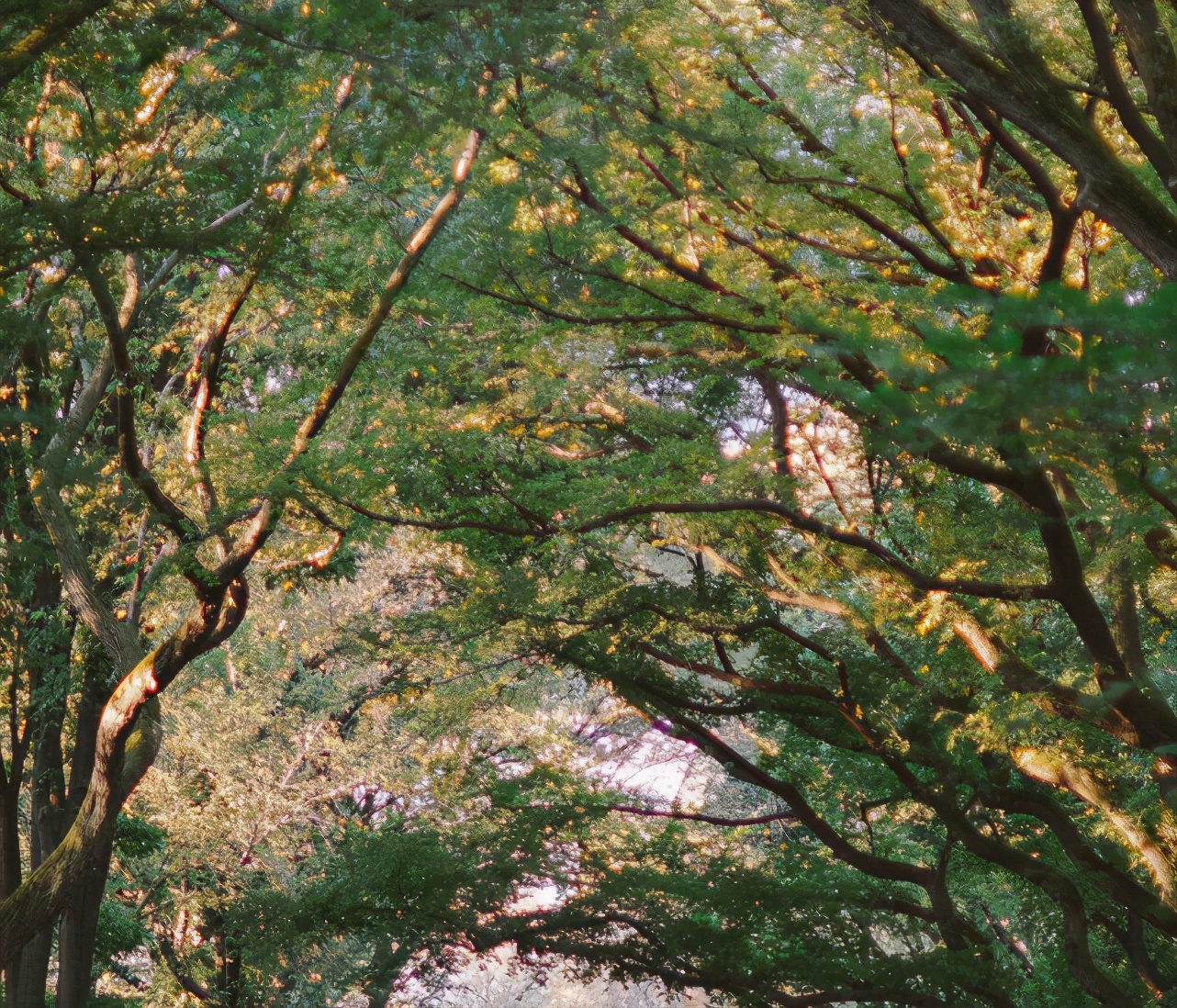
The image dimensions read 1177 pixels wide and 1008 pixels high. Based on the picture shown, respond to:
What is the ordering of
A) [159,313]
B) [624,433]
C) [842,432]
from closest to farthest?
[842,432], [624,433], [159,313]

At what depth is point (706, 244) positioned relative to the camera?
5875 millimetres

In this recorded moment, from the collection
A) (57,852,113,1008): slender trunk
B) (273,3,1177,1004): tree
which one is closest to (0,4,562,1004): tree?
(57,852,113,1008): slender trunk

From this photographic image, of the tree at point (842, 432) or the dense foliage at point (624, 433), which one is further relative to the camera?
the dense foliage at point (624, 433)

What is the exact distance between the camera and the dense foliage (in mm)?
4129

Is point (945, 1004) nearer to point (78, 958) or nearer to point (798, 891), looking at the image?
point (798, 891)

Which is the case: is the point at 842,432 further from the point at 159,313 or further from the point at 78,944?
the point at 78,944

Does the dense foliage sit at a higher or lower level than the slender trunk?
higher

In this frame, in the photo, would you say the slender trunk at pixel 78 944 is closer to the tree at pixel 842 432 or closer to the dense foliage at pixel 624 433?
the dense foliage at pixel 624 433

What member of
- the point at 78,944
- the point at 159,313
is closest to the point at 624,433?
the point at 159,313

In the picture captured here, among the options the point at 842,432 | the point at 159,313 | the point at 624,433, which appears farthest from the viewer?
the point at 159,313

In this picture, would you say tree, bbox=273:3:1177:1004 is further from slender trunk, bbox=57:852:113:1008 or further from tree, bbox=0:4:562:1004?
slender trunk, bbox=57:852:113:1008

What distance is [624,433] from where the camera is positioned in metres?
8.12

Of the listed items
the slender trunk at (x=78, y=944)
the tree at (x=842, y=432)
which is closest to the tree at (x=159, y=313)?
the slender trunk at (x=78, y=944)

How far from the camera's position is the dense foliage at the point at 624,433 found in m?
4.13
